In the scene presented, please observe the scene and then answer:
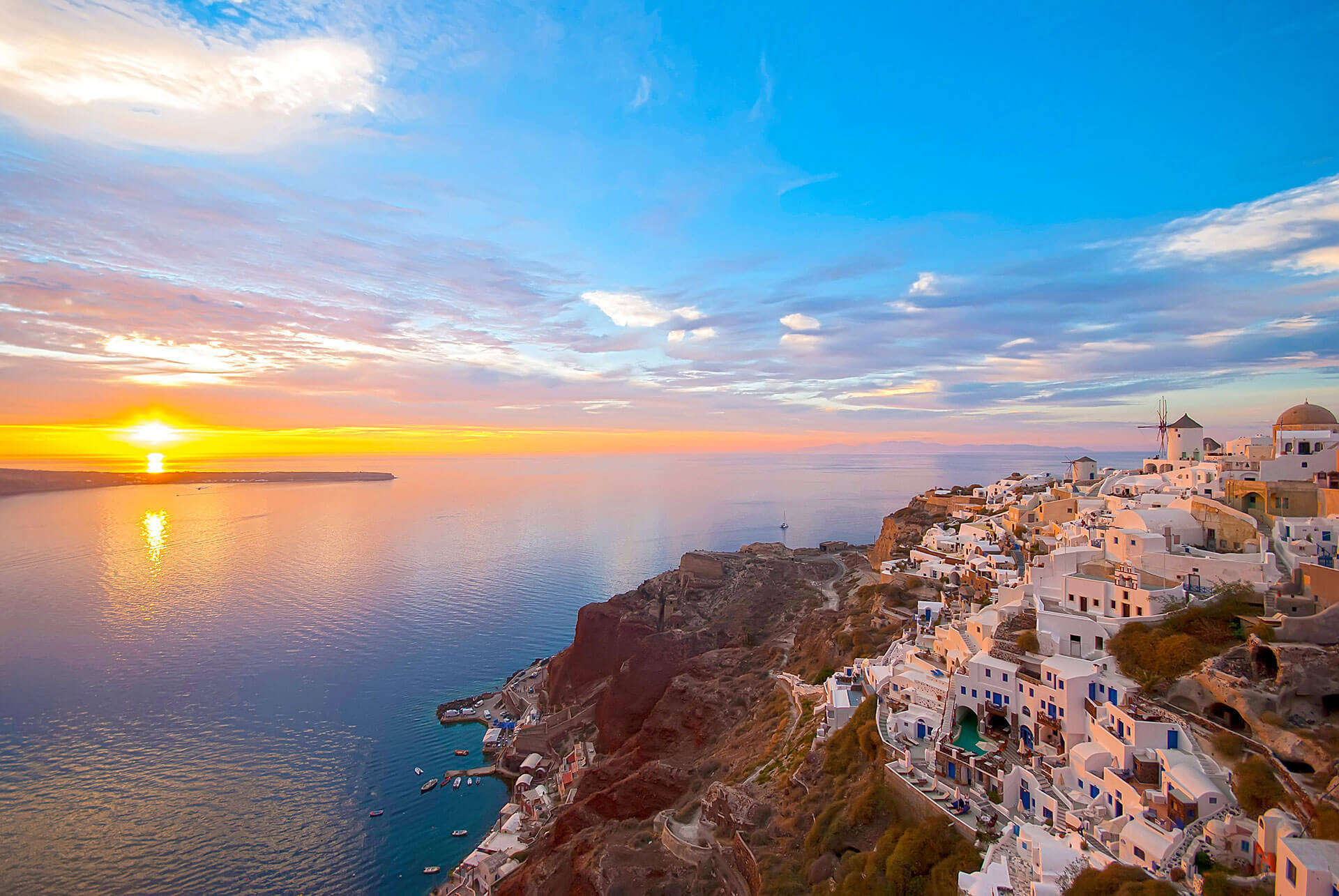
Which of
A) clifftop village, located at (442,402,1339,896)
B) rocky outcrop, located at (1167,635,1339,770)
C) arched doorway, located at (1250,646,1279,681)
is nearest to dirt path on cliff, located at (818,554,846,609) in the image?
clifftop village, located at (442,402,1339,896)

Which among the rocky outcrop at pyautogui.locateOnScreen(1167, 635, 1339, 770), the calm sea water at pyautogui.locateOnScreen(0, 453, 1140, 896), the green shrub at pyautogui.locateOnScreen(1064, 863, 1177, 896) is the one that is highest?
the rocky outcrop at pyautogui.locateOnScreen(1167, 635, 1339, 770)

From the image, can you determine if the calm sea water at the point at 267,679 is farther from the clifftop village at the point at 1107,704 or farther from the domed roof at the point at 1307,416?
the domed roof at the point at 1307,416

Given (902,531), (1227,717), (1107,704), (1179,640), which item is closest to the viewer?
(1227,717)

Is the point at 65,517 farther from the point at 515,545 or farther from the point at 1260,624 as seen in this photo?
the point at 1260,624

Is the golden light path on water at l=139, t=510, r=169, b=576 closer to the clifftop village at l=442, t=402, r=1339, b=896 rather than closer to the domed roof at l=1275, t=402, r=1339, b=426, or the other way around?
the clifftop village at l=442, t=402, r=1339, b=896

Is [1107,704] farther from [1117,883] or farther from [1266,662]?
[1117,883]

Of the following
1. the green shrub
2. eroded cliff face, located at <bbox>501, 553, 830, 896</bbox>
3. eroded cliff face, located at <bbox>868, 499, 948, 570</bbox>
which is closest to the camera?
the green shrub

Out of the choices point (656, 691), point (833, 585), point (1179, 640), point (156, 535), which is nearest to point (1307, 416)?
→ point (1179, 640)

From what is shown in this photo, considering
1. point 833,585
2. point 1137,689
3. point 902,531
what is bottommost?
point 833,585
